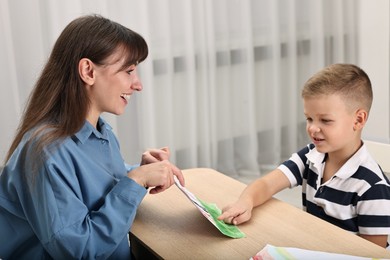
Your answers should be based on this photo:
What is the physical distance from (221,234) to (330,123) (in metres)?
0.51

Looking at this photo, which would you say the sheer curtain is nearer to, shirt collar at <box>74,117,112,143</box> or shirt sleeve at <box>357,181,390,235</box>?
shirt collar at <box>74,117,112,143</box>

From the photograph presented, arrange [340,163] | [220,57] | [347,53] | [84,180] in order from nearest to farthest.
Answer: [84,180]
[340,163]
[220,57]
[347,53]

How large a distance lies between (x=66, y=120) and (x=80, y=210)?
0.86ft

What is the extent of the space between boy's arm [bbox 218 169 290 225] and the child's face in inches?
6.7

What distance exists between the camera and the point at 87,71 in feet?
5.34

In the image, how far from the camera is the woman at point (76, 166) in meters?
1.46

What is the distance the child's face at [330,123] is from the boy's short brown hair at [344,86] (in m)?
0.02

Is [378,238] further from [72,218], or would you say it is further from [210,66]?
[210,66]

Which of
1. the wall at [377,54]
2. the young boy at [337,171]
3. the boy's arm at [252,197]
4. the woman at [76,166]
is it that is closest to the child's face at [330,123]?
the young boy at [337,171]

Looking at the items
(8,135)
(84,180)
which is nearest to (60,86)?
(84,180)

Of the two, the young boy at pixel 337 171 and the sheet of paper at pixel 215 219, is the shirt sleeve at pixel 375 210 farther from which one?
the sheet of paper at pixel 215 219

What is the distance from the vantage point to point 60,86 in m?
1.63

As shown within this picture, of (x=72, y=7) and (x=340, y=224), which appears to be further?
(x=72, y=7)

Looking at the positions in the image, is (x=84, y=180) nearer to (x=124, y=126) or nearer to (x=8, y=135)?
(x=8, y=135)
